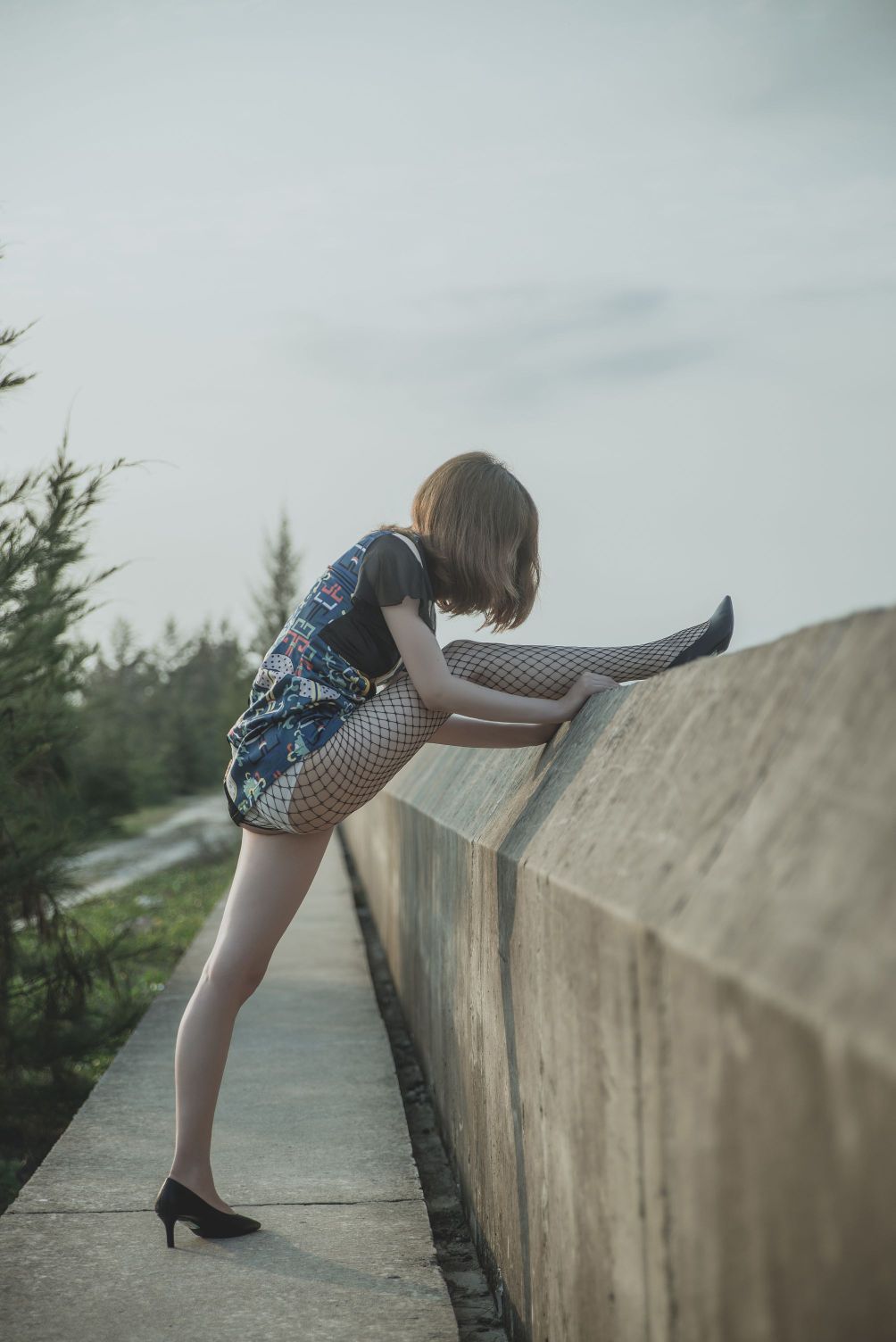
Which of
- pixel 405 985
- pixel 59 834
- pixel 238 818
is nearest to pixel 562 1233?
pixel 238 818

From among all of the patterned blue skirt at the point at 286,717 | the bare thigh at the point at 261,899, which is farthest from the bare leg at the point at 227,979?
Answer: the patterned blue skirt at the point at 286,717

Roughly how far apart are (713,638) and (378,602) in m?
0.87

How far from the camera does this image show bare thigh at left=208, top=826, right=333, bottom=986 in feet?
8.97

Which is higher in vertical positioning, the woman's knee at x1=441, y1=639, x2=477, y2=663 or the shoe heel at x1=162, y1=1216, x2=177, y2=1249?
the woman's knee at x1=441, y1=639, x2=477, y2=663

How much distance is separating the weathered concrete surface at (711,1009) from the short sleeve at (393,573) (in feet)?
1.74

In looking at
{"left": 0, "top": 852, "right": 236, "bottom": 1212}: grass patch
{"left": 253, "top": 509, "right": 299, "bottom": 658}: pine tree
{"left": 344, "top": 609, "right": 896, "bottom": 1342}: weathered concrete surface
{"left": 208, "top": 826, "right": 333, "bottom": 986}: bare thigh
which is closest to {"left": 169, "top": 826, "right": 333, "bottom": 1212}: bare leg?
{"left": 208, "top": 826, "right": 333, "bottom": 986}: bare thigh

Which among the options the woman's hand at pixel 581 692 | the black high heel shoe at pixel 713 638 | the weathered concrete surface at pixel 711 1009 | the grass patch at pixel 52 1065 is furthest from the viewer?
the grass patch at pixel 52 1065

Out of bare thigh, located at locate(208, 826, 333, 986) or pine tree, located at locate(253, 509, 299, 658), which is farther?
pine tree, located at locate(253, 509, 299, 658)

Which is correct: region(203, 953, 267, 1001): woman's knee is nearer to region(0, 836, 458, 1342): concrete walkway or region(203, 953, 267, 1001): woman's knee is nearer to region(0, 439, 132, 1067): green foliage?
region(0, 836, 458, 1342): concrete walkway

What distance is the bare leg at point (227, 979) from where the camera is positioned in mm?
2676

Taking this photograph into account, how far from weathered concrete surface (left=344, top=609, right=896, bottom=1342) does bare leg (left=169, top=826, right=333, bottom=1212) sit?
582 mm

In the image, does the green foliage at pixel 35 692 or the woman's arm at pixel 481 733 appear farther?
the green foliage at pixel 35 692

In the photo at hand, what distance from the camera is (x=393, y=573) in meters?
2.66

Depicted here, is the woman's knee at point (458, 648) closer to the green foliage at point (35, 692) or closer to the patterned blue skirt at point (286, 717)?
the patterned blue skirt at point (286, 717)
